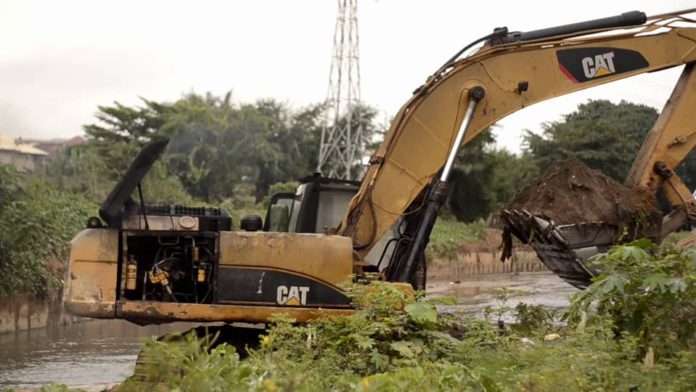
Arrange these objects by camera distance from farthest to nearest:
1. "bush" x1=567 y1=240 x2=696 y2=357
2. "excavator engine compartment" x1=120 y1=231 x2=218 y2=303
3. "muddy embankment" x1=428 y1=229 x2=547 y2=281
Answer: "muddy embankment" x1=428 y1=229 x2=547 y2=281 < "excavator engine compartment" x1=120 y1=231 x2=218 y2=303 < "bush" x1=567 y1=240 x2=696 y2=357

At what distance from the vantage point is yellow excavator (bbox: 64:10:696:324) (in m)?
9.54

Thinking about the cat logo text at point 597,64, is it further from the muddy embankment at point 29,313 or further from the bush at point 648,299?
the muddy embankment at point 29,313

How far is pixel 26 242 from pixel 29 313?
1.37 metres

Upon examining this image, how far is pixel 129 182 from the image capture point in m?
9.60

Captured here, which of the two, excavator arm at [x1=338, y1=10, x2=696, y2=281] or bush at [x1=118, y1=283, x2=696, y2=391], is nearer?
bush at [x1=118, y1=283, x2=696, y2=391]

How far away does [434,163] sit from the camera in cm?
1082

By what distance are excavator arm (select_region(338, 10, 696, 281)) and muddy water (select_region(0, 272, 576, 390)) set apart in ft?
4.66

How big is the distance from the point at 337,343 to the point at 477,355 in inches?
45.7

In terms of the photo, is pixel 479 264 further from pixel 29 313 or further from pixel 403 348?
pixel 403 348

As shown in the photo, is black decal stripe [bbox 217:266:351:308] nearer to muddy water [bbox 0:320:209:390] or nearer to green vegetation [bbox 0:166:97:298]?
muddy water [bbox 0:320:209:390]

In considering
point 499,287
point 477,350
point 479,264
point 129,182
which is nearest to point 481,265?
point 479,264

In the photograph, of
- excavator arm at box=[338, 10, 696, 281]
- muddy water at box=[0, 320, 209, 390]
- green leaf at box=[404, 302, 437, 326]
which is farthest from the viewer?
muddy water at box=[0, 320, 209, 390]

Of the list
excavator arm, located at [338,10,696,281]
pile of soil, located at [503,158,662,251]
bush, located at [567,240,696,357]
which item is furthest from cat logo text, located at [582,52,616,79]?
bush, located at [567,240,696,357]

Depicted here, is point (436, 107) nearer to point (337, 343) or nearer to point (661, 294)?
point (337, 343)
